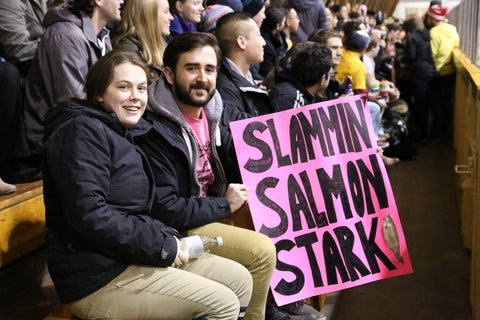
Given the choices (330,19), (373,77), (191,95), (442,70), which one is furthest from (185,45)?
(442,70)

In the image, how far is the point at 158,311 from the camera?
2.39m

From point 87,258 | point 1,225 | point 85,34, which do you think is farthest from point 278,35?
point 87,258

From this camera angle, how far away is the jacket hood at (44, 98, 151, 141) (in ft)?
7.76

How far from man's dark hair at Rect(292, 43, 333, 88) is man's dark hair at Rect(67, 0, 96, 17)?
1070 mm

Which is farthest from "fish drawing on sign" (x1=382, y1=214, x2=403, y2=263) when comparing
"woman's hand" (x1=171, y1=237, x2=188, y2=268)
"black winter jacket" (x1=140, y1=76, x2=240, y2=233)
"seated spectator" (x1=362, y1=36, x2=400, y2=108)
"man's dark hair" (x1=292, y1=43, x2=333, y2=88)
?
"seated spectator" (x1=362, y1=36, x2=400, y2=108)

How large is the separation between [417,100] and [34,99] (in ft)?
22.3

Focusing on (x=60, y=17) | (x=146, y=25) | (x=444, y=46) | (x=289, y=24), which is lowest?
(x=444, y=46)

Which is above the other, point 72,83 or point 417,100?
point 72,83

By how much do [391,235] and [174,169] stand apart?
1.08 m

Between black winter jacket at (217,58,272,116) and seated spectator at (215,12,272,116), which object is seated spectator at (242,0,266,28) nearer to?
seated spectator at (215,12,272,116)

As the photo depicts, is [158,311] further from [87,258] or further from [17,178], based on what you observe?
[17,178]

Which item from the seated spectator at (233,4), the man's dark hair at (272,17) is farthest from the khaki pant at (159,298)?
the man's dark hair at (272,17)

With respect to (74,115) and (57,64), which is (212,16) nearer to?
(57,64)

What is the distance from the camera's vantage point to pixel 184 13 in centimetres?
459
